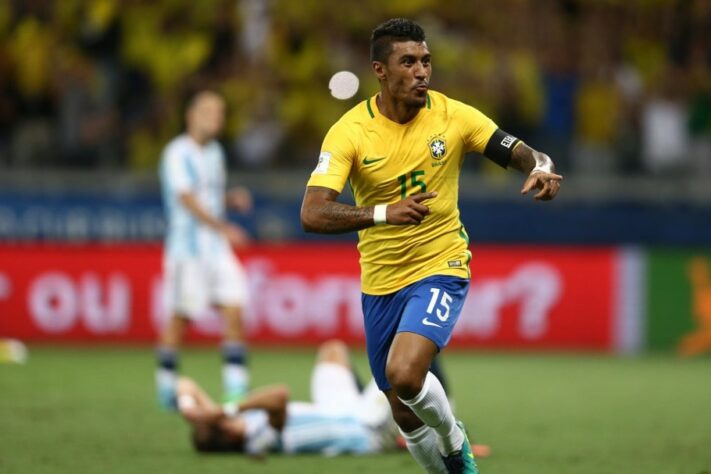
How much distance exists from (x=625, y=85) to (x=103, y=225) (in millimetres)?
7508

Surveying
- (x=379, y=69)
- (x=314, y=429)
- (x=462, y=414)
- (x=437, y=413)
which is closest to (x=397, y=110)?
(x=379, y=69)

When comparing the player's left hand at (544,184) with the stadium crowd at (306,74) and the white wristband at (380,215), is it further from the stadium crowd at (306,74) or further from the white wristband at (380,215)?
the stadium crowd at (306,74)

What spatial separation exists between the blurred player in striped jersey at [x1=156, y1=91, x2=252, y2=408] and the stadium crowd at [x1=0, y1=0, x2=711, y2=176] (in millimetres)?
5189

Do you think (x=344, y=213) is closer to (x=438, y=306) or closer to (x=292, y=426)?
(x=438, y=306)

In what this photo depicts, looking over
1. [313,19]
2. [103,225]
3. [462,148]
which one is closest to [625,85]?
[313,19]

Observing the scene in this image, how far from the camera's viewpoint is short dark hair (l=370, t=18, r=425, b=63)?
6.73 m

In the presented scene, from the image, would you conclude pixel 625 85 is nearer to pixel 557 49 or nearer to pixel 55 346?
pixel 557 49

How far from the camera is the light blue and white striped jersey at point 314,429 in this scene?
847 cm

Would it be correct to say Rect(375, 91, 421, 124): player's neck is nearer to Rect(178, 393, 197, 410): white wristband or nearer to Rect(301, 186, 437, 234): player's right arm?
Rect(301, 186, 437, 234): player's right arm

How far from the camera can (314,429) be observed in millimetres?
8477

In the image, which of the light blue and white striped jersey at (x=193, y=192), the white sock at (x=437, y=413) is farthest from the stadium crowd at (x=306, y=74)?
the white sock at (x=437, y=413)

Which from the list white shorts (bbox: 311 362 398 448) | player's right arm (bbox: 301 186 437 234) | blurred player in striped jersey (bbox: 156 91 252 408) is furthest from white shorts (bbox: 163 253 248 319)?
player's right arm (bbox: 301 186 437 234)

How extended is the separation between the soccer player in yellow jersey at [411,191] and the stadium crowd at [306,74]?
10.1 metres

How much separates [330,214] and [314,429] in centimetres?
257
